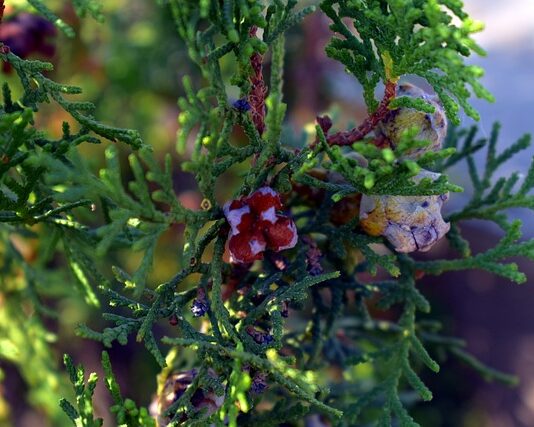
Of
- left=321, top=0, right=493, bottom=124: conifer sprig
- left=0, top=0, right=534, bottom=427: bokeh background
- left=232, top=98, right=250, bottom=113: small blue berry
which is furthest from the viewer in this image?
left=0, top=0, right=534, bottom=427: bokeh background

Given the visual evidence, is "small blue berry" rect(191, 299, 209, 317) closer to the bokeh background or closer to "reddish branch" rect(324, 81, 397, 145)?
"reddish branch" rect(324, 81, 397, 145)

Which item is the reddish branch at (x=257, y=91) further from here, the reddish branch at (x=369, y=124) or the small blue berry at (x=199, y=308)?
the small blue berry at (x=199, y=308)

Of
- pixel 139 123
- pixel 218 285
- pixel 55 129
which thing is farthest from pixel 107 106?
pixel 218 285

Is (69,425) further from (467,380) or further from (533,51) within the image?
(533,51)

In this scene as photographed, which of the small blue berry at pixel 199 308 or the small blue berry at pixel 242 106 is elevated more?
the small blue berry at pixel 242 106

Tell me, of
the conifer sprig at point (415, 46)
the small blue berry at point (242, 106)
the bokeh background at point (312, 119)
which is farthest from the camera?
the bokeh background at point (312, 119)

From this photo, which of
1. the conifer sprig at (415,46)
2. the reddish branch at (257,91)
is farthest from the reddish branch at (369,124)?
the reddish branch at (257,91)

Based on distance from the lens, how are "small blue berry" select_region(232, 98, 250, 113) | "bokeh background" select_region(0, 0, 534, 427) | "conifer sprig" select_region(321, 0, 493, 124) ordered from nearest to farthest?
1. "conifer sprig" select_region(321, 0, 493, 124)
2. "small blue berry" select_region(232, 98, 250, 113)
3. "bokeh background" select_region(0, 0, 534, 427)

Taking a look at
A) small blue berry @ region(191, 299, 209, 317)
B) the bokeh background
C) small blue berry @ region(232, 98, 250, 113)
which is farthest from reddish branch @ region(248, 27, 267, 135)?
the bokeh background
